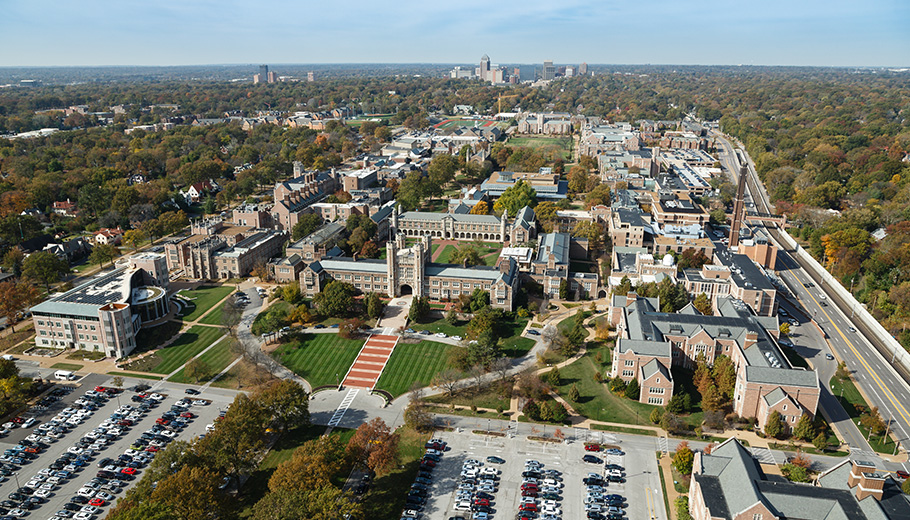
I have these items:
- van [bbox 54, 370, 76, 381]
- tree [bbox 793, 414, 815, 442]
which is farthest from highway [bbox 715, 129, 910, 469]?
van [bbox 54, 370, 76, 381]

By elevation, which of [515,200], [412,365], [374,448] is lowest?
[412,365]

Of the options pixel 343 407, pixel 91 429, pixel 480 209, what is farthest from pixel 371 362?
pixel 480 209

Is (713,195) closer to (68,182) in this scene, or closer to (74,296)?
(74,296)

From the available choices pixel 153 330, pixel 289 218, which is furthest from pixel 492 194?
pixel 153 330

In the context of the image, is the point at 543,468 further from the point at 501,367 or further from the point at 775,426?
the point at 775,426

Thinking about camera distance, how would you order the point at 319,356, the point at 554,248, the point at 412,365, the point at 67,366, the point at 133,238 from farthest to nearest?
the point at 133,238 < the point at 554,248 < the point at 319,356 < the point at 412,365 < the point at 67,366

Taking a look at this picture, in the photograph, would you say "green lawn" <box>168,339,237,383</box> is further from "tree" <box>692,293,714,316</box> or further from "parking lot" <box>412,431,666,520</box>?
"tree" <box>692,293,714,316</box>

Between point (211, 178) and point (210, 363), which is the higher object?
point (211, 178)
